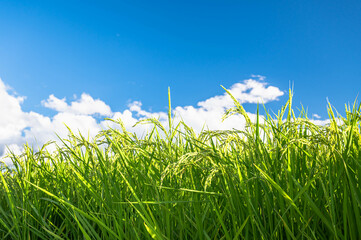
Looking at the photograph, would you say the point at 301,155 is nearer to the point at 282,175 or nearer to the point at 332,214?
the point at 282,175

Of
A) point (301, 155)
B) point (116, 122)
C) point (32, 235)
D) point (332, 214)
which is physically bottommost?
point (32, 235)

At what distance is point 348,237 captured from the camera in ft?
4.78

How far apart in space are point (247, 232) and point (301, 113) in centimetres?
128

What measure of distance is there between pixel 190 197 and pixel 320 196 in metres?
0.68

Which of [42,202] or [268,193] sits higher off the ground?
[268,193]

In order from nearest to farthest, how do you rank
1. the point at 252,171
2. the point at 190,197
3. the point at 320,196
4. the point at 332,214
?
the point at 332,214 → the point at 320,196 → the point at 252,171 → the point at 190,197

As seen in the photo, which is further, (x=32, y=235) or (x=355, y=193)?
(x=32, y=235)

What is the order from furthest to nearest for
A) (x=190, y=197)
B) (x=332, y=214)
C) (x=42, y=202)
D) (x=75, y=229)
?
(x=42, y=202) → (x=75, y=229) → (x=190, y=197) → (x=332, y=214)

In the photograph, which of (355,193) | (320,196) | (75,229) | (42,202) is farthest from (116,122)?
(355,193)

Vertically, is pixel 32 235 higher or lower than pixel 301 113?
lower

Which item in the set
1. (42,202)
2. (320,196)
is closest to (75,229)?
(42,202)

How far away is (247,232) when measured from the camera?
146 cm

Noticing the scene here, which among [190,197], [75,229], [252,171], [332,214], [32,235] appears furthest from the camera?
[32,235]

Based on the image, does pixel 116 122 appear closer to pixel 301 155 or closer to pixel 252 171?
pixel 252 171
